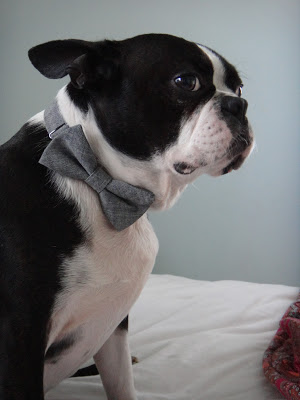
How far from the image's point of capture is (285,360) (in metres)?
1.20

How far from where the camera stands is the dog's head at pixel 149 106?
2.88ft

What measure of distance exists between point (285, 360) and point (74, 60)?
2.72ft

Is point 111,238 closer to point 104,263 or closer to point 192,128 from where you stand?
point 104,263

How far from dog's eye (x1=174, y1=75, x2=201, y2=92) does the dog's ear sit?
0.38 ft

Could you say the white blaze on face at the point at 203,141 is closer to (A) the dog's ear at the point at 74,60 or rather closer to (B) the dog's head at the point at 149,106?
(B) the dog's head at the point at 149,106

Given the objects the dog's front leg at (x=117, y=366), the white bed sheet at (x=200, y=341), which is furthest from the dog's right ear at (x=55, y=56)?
the white bed sheet at (x=200, y=341)

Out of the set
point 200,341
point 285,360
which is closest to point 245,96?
point 200,341

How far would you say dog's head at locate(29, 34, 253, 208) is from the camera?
879mm

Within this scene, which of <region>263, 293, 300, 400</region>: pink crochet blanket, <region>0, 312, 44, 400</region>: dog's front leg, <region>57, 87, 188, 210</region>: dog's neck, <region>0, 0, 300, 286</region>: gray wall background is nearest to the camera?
<region>0, 312, 44, 400</region>: dog's front leg

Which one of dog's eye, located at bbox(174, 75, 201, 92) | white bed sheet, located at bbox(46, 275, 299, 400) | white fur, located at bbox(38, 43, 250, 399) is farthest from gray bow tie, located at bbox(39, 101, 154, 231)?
white bed sheet, located at bbox(46, 275, 299, 400)

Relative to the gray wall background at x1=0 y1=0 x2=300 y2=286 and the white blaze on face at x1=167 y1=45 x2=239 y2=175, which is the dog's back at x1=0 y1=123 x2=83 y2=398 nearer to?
the white blaze on face at x1=167 y1=45 x2=239 y2=175

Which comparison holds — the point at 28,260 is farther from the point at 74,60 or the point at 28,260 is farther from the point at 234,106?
the point at 234,106

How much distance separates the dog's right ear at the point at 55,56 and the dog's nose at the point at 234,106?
0.85 ft

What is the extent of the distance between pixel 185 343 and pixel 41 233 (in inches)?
26.7
